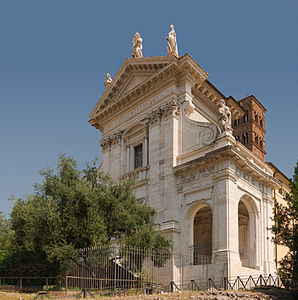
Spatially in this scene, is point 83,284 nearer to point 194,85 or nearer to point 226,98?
point 194,85

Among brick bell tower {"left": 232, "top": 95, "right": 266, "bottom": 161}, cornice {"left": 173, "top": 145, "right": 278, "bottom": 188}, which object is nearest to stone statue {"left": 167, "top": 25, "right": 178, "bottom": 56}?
cornice {"left": 173, "top": 145, "right": 278, "bottom": 188}

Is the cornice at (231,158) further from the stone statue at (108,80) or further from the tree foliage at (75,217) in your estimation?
the stone statue at (108,80)

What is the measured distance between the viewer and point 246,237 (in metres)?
25.9

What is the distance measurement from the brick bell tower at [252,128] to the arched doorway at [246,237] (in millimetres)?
27198

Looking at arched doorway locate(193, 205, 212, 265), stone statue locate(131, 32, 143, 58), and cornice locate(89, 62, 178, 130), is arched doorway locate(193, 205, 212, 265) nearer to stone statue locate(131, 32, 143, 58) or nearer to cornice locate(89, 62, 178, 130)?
cornice locate(89, 62, 178, 130)

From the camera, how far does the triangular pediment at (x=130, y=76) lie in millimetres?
28016

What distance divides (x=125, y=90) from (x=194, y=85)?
6.09 metres

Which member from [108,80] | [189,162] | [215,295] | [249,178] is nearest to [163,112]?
[189,162]

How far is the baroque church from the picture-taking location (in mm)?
22391

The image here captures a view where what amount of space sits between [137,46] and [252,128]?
26513mm

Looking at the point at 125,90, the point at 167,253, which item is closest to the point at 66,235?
the point at 167,253

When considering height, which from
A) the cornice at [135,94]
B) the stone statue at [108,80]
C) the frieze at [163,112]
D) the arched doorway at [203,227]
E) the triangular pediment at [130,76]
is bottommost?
the arched doorway at [203,227]

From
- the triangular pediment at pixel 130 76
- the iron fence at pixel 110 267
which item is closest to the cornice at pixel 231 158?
the iron fence at pixel 110 267

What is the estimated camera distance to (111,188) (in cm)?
2069
